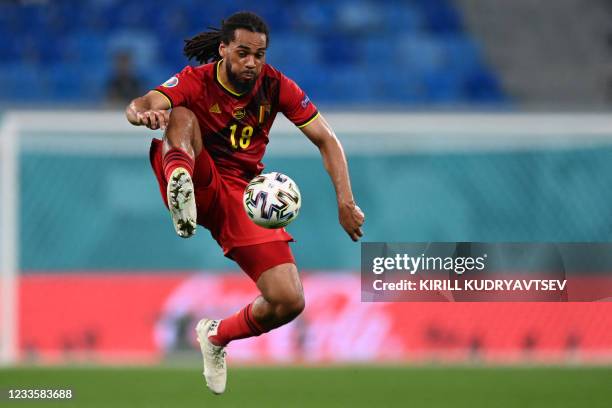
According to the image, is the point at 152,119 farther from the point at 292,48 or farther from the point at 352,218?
the point at 292,48

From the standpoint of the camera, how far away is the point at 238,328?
601 centimetres

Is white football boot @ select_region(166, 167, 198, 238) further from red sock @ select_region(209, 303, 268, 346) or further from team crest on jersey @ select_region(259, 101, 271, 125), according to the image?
red sock @ select_region(209, 303, 268, 346)

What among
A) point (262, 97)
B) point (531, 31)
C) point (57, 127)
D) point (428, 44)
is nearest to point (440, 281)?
point (262, 97)

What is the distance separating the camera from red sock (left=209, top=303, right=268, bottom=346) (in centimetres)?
593

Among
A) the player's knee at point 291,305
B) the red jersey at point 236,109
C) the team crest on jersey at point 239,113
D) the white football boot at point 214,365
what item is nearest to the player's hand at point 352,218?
the player's knee at point 291,305

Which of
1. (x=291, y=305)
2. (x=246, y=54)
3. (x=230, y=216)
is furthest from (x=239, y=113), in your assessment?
(x=291, y=305)

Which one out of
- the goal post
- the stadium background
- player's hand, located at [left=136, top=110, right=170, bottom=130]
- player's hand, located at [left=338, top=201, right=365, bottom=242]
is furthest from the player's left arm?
the goal post

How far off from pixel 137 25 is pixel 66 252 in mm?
3344

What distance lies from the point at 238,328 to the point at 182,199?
116 cm

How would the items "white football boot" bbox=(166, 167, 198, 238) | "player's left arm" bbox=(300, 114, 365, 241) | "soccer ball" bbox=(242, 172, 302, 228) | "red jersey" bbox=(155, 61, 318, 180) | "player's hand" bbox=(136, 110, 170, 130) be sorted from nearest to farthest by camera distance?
1. "player's hand" bbox=(136, 110, 170, 130)
2. "white football boot" bbox=(166, 167, 198, 238)
3. "soccer ball" bbox=(242, 172, 302, 228)
4. "player's left arm" bbox=(300, 114, 365, 241)
5. "red jersey" bbox=(155, 61, 318, 180)

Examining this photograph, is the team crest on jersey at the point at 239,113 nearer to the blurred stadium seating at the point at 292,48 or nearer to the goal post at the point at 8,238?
the goal post at the point at 8,238

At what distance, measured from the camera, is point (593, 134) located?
33.1ft

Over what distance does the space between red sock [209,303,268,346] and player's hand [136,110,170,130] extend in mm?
1324

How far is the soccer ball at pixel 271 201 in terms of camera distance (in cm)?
538
